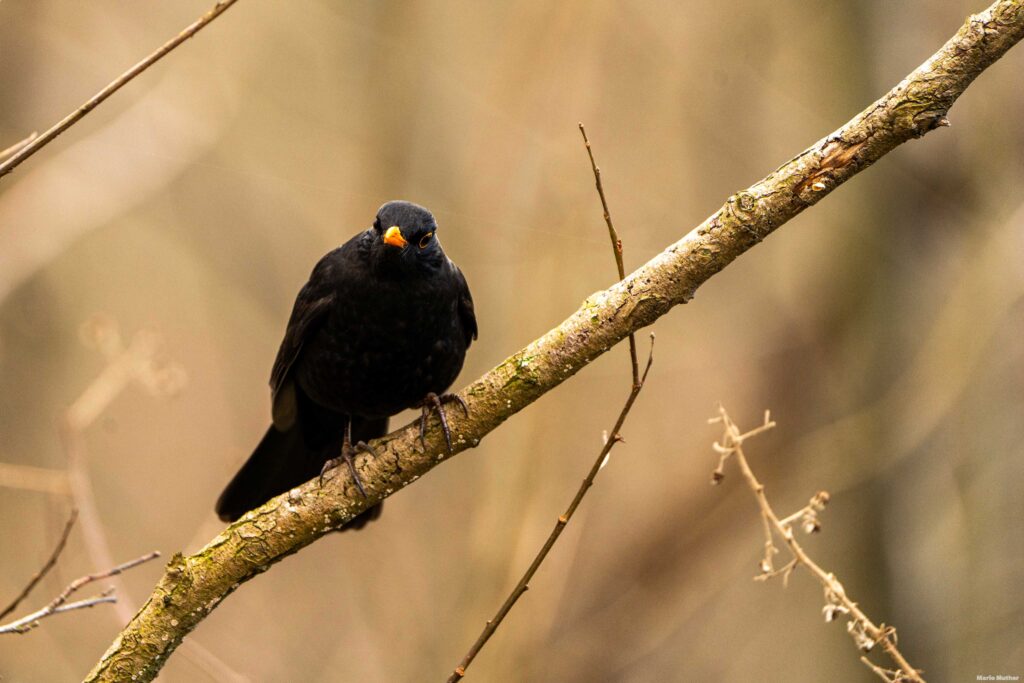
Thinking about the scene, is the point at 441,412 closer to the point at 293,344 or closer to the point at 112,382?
the point at 293,344

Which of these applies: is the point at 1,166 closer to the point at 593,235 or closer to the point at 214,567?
the point at 214,567

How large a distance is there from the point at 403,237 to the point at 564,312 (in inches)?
92.9

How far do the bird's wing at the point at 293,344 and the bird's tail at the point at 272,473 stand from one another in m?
0.07

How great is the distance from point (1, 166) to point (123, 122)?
4268 millimetres

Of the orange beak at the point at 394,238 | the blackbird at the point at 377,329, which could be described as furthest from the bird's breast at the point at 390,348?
the orange beak at the point at 394,238

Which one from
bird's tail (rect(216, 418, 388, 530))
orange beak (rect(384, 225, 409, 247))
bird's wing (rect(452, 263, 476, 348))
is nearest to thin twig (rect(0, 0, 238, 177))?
orange beak (rect(384, 225, 409, 247))

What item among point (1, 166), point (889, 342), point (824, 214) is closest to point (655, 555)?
point (889, 342)

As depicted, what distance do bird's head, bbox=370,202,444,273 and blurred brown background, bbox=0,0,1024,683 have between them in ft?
6.64

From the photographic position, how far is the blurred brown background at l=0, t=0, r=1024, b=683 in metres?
5.52

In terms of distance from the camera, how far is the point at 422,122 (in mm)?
6254

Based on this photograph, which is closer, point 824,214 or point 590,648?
point 590,648

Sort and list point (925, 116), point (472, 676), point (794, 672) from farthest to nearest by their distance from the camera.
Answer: point (794, 672)
point (472, 676)
point (925, 116)

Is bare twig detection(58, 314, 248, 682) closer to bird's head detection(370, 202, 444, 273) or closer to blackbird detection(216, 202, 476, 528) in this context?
blackbird detection(216, 202, 476, 528)

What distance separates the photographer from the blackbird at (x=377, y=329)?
3.50 metres
